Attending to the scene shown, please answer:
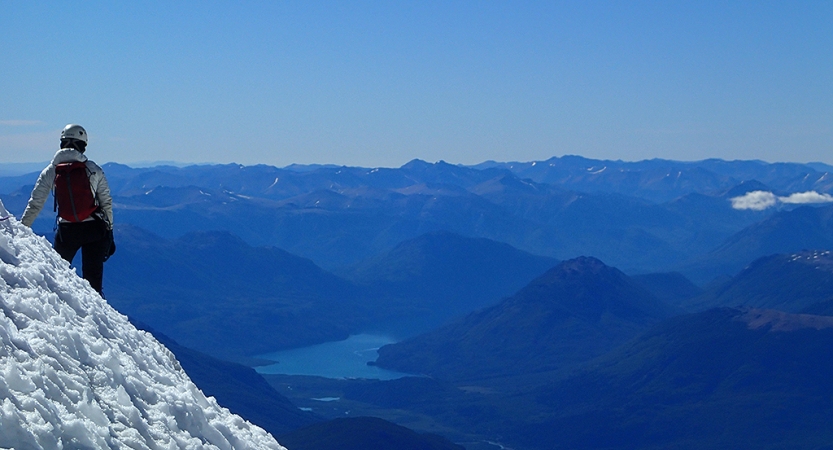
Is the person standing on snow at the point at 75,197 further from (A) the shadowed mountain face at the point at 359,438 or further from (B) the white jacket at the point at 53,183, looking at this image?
(A) the shadowed mountain face at the point at 359,438

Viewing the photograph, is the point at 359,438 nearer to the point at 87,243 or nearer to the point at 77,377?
the point at 87,243

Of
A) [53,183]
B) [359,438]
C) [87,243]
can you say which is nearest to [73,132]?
[53,183]

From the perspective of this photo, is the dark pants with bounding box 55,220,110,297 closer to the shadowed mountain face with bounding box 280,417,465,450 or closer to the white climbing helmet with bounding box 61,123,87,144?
the white climbing helmet with bounding box 61,123,87,144

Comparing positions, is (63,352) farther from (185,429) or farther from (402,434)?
(402,434)

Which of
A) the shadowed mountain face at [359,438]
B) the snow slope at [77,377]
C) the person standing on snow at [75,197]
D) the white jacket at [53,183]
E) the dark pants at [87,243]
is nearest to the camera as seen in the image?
the snow slope at [77,377]

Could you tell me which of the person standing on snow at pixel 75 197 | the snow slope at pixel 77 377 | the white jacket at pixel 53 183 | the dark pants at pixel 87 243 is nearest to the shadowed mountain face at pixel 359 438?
the dark pants at pixel 87 243

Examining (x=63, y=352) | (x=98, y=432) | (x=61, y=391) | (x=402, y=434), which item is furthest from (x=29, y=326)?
(x=402, y=434)
